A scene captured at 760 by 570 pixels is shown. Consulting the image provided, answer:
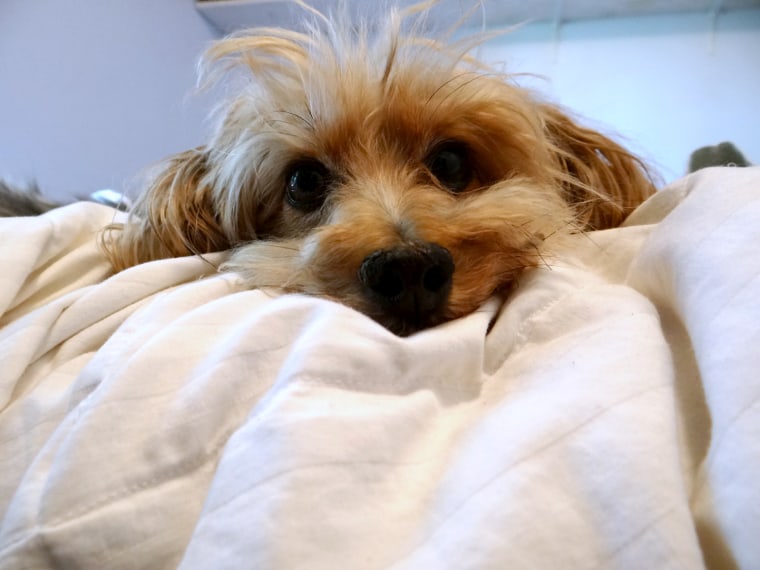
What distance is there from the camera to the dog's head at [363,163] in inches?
38.2

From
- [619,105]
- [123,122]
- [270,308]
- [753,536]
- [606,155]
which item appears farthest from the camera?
[619,105]

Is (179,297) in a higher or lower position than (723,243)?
lower

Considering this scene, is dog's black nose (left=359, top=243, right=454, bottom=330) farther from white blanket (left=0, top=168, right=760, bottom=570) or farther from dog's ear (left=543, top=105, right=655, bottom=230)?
dog's ear (left=543, top=105, right=655, bottom=230)

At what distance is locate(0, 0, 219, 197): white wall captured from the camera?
1888 millimetres

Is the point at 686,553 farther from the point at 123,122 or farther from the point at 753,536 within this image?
the point at 123,122

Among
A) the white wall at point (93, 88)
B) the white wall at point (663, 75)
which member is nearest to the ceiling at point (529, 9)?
the white wall at point (663, 75)

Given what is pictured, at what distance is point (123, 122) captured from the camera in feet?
7.50

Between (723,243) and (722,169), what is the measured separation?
21cm

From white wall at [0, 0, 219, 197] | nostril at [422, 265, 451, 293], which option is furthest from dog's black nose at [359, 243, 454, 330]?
white wall at [0, 0, 219, 197]

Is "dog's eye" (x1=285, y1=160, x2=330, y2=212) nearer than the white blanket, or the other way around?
the white blanket

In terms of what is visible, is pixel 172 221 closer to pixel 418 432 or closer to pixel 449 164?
pixel 449 164

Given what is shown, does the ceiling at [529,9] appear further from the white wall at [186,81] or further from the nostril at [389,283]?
the nostril at [389,283]

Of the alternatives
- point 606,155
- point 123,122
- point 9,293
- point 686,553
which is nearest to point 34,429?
point 9,293

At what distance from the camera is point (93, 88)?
7.02 ft
